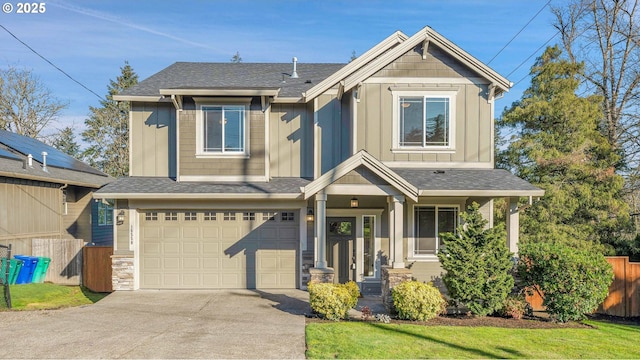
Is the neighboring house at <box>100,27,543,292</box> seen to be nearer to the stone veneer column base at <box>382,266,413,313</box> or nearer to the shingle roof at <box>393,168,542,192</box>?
the shingle roof at <box>393,168,542,192</box>

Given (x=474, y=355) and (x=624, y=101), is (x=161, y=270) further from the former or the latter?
(x=624, y=101)

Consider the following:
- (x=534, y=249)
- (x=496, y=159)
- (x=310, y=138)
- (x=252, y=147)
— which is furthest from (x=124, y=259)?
(x=496, y=159)

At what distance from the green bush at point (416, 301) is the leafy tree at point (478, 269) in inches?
23.2

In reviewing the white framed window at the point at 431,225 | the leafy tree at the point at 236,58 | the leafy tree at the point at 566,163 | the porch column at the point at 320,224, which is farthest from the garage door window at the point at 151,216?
the leafy tree at the point at 236,58

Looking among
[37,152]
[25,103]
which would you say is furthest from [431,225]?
[25,103]

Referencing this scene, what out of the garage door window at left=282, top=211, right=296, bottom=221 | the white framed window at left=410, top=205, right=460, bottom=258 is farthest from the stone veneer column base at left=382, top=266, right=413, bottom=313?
the garage door window at left=282, top=211, right=296, bottom=221

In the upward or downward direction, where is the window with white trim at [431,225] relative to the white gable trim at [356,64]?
downward

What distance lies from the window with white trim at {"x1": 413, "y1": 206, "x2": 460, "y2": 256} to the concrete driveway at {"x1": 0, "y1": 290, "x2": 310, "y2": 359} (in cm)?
362

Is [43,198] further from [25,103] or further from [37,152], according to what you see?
[25,103]

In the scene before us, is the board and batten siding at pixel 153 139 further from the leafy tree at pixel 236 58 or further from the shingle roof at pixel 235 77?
the leafy tree at pixel 236 58

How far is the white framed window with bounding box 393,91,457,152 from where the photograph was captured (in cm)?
1205

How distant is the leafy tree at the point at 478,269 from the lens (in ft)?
30.1

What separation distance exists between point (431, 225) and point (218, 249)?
6.00m

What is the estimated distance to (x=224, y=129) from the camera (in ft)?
40.0
